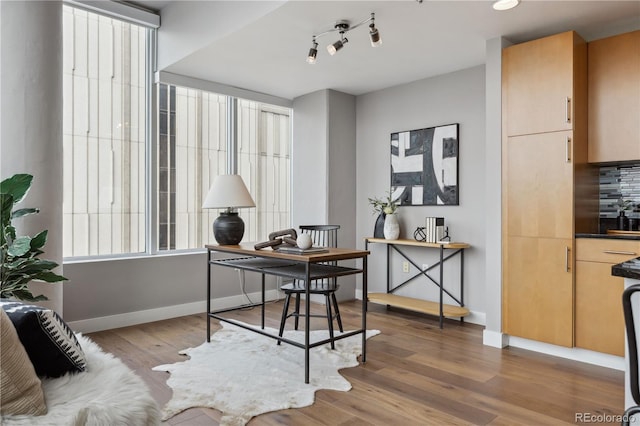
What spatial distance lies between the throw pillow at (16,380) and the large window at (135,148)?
109 inches

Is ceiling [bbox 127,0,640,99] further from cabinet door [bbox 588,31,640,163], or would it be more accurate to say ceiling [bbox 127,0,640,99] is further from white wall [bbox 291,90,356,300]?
white wall [bbox 291,90,356,300]

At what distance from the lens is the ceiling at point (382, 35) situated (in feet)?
9.66

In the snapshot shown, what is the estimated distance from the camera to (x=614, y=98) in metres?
3.16

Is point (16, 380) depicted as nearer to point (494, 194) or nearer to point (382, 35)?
point (382, 35)

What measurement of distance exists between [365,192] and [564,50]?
2537mm

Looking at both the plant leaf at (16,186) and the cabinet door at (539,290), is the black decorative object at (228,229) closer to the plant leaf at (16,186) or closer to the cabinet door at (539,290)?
the plant leaf at (16,186)

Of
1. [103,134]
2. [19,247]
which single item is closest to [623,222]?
[19,247]

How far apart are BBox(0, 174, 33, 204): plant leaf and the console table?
284cm

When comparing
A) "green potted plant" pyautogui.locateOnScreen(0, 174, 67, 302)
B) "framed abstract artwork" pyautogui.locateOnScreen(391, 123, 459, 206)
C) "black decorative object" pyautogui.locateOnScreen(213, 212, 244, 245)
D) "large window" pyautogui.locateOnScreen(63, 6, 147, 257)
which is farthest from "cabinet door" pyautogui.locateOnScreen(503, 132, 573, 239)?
"large window" pyautogui.locateOnScreen(63, 6, 147, 257)

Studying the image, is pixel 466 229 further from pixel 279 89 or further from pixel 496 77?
pixel 279 89

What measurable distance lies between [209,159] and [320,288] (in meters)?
2.23

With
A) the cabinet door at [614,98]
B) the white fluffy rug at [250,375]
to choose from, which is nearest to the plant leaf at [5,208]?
the white fluffy rug at [250,375]

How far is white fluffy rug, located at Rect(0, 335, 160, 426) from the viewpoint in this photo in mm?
1258

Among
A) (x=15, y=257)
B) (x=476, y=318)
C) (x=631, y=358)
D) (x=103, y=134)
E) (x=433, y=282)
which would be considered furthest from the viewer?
(x=433, y=282)
